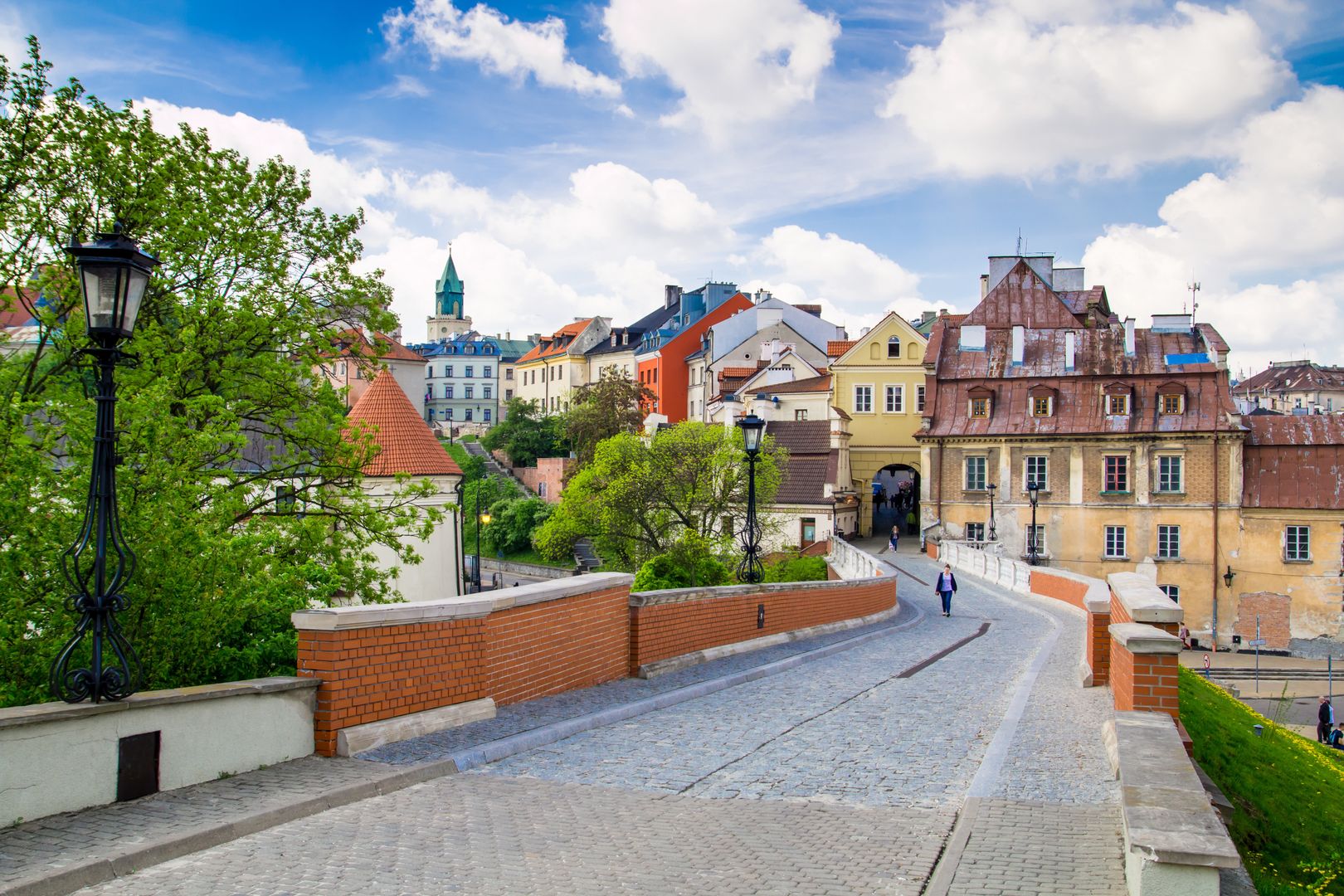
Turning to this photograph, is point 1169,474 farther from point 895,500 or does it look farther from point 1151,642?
point 1151,642

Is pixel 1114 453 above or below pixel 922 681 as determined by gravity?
above

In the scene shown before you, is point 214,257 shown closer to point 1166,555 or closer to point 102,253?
point 102,253

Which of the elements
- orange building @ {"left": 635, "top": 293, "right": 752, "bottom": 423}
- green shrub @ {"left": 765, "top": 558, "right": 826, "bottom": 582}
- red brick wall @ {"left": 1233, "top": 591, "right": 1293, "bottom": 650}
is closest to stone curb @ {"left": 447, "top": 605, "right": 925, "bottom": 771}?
green shrub @ {"left": 765, "top": 558, "right": 826, "bottom": 582}

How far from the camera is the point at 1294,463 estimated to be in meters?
47.1

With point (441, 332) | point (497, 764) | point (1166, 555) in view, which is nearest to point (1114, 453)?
point (1166, 555)

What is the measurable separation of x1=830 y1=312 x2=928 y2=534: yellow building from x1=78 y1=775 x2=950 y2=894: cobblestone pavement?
51919 millimetres

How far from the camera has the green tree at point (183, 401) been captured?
7.99 m

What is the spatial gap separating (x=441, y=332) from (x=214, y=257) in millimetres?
151125

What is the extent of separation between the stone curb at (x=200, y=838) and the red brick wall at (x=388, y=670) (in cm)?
74

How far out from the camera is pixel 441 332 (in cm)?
16400

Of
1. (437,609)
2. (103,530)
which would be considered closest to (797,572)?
(437,609)

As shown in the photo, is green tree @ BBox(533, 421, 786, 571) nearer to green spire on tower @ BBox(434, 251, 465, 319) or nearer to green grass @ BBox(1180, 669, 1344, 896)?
green grass @ BBox(1180, 669, 1344, 896)

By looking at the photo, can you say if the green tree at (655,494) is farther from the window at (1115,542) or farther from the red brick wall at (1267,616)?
the red brick wall at (1267,616)

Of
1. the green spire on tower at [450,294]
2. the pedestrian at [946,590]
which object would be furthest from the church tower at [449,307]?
the pedestrian at [946,590]
